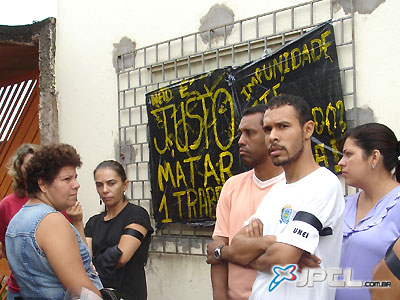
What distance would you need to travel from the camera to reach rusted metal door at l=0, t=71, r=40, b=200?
21.6ft

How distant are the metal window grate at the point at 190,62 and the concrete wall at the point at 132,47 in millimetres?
70

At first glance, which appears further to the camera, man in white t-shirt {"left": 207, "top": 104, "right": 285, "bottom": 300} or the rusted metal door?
the rusted metal door

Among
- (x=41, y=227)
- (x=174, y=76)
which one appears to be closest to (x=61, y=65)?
(x=174, y=76)

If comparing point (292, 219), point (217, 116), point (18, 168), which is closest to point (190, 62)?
point (217, 116)

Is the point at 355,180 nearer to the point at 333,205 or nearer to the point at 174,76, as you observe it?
the point at 333,205

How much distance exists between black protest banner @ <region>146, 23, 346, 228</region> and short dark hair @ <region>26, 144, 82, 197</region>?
1648 millimetres

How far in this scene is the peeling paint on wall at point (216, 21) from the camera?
4.16 metres

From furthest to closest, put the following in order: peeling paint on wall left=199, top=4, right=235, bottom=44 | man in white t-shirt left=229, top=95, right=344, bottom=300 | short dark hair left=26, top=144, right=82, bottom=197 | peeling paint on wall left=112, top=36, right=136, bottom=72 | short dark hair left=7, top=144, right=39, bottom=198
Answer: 1. peeling paint on wall left=112, top=36, right=136, bottom=72
2. peeling paint on wall left=199, top=4, right=235, bottom=44
3. short dark hair left=7, top=144, right=39, bottom=198
4. short dark hair left=26, top=144, right=82, bottom=197
5. man in white t-shirt left=229, top=95, right=344, bottom=300

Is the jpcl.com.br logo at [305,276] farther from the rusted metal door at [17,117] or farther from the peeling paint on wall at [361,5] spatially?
the rusted metal door at [17,117]

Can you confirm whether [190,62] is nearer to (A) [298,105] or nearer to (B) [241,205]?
(B) [241,205]

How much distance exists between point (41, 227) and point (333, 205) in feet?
3.82

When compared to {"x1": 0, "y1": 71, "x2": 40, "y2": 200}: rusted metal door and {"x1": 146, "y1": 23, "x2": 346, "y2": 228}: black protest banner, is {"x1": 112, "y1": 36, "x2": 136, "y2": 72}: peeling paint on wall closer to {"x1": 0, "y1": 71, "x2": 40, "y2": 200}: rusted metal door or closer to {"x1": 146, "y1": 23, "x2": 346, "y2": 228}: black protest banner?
{"x1": 146, "y1": 23, "x2": 346, "y2": 228}: black protest banner

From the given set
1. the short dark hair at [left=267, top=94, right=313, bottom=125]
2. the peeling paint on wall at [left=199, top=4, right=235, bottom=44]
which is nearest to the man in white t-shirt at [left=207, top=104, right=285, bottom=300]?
the short dark hair at [left=267, top=94, right=313, bottom=125]

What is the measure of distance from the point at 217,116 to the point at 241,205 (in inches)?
61.0
